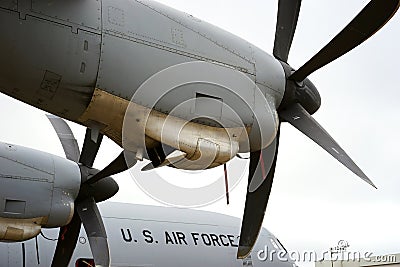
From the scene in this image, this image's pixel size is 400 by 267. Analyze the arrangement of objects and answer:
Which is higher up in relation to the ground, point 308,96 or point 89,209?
point 308,96

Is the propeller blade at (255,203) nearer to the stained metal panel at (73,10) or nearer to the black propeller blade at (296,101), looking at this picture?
the black propeller blade at (296,101)

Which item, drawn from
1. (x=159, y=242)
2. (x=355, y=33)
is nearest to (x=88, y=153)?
(x=159, y=242)

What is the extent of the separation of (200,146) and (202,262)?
303 inches

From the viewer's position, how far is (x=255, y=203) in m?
7.66

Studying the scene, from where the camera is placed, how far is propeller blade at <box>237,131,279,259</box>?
750cm

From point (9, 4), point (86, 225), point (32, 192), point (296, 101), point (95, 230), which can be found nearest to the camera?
point (9, 4)

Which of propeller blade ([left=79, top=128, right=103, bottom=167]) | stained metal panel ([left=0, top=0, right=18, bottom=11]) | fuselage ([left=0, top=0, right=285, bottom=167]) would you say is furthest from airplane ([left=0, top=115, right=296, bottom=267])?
stained metal panel ([left=0, top=0, right=18, bottom=11])

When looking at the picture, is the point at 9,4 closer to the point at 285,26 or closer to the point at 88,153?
the point at 285,26

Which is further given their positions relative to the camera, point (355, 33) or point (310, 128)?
point (310, 128)

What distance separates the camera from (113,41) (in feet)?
17.9

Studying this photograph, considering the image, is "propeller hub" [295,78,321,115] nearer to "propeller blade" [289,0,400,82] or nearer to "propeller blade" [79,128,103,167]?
"propeller blade" [289,0,400,82]

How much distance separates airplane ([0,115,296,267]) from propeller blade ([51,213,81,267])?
18mm

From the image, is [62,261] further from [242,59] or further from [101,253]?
[242,59]

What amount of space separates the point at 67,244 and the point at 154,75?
18.4ft
